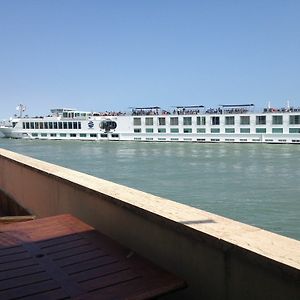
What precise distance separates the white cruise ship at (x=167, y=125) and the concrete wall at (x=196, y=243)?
185ft

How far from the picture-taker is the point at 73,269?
2.52 meters

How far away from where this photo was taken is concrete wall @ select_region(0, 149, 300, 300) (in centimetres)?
189

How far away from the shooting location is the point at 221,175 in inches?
997

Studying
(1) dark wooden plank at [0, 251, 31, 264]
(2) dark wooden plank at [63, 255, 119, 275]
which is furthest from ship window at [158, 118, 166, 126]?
(2) dark wooden plank at [63, 255, 119, 275]

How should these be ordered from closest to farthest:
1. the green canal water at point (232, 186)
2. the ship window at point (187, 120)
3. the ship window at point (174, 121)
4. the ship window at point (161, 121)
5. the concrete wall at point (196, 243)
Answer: the concrete wall at point (196, 243) < the green canal water at point (232, 186) < the ship window at point (187, 120) < the ship window at point (174, 121) < the ship window at point (161, 121)

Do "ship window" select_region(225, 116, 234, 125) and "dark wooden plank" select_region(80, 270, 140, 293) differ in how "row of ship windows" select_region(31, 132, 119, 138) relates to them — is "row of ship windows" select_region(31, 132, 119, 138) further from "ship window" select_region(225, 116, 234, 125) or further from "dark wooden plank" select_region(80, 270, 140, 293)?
"dark wooden plank" select_region(80, 270, 140, 293)

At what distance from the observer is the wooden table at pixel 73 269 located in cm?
221

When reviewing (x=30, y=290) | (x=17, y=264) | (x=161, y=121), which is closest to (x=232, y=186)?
(x=17, y=264)

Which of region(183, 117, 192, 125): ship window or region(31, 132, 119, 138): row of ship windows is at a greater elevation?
region(183, 117, 192, 125): ship window

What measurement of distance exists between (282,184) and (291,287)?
790 inches

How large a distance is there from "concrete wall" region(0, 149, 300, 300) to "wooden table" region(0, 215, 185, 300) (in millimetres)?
99

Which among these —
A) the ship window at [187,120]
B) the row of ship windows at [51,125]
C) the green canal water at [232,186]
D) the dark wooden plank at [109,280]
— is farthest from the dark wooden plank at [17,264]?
the row of ship windows at [51,125]

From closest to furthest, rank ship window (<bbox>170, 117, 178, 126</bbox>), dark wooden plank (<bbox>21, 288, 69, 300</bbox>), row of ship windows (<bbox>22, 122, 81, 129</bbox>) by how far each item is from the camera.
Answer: dark wooden plank (<bbox>21, 288, 69, 300</bbox>)
ship window (<bbox>170, 117, 178, 126</bbox>)
row of ship windows (<bbox>22, 122, 81, 129</bbox>)

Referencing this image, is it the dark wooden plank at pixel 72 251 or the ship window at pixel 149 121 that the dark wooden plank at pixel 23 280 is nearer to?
the dark wooden plank at pixel 72 251
